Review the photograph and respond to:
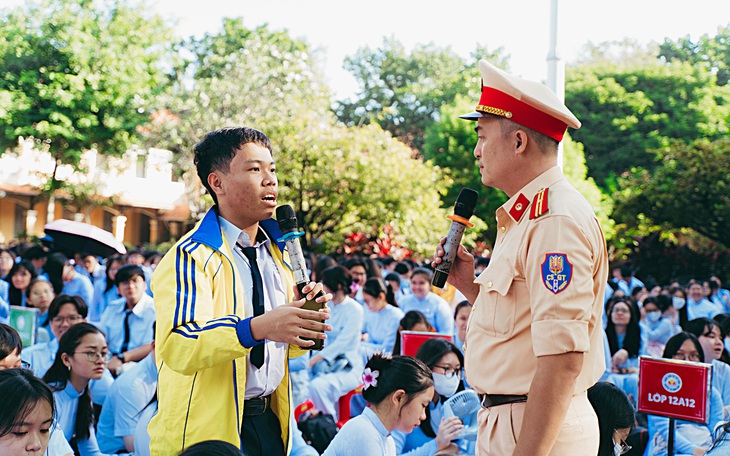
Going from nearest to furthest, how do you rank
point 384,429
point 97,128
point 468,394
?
point 384,429
point 468,394
point 97,128

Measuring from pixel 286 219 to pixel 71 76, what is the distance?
21.8 metres

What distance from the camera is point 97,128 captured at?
2377 cm

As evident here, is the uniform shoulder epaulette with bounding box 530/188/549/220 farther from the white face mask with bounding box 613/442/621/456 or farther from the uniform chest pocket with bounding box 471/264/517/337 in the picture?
the white face mask with bounding box 613/442/621/456

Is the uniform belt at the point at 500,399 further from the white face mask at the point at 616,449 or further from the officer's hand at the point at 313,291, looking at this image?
the white face mask at the point at 616,449

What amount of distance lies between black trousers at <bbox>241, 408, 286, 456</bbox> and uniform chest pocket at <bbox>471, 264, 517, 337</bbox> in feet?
2.92

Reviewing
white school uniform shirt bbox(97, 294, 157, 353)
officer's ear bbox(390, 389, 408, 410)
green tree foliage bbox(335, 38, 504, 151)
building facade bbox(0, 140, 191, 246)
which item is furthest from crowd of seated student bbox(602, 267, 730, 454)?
green tree foliage bbox(335, 38, 504, 151)

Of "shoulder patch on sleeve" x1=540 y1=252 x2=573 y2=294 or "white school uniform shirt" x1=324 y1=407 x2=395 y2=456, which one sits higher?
"shoulder patch on sleeve" x1=540 y1=252 x2=573 y2=294

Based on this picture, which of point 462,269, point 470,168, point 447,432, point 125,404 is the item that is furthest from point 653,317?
point 470,168

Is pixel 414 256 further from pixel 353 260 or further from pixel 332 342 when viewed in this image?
pixel 332 342

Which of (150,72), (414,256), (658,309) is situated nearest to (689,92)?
(414,256)

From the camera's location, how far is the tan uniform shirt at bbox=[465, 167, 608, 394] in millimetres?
2035

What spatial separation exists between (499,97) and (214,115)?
22.3 m

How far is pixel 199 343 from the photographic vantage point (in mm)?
2287

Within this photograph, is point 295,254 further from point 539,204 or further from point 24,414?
point 24,414
